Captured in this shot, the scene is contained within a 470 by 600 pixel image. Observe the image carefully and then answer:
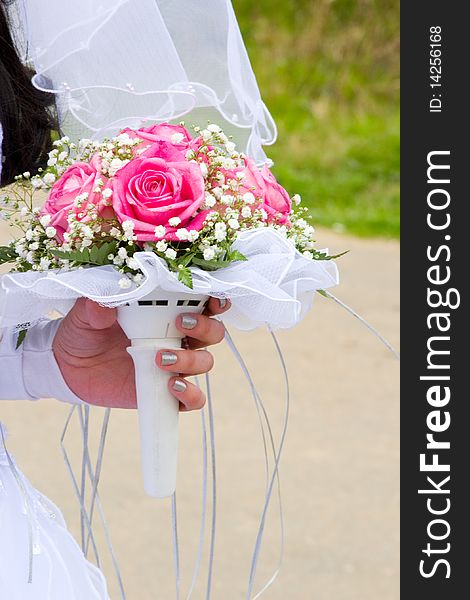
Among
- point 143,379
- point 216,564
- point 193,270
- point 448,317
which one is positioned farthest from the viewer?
point 448,317

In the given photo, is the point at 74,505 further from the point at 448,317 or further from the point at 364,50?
the point at 364,50

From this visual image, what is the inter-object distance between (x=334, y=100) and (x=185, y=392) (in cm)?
756

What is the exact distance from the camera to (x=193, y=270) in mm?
1381

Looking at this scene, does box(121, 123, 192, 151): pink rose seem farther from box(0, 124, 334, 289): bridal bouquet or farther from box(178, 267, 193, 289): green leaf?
box(178, 267, 193, 289): green leaf

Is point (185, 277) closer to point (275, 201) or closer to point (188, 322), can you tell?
point (188, 322)

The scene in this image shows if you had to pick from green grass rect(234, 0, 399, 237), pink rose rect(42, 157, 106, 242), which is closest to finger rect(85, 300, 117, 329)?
pink rose rect(42, 157, 106, 242)

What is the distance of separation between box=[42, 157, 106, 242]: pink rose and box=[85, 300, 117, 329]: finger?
0.33 ft

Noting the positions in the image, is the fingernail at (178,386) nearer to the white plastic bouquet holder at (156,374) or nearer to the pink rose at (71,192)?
the white plastic bouquet holder at (156,374)

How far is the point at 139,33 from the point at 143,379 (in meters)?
0.56

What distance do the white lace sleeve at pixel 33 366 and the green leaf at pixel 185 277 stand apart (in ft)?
1.31

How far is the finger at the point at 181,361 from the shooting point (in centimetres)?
146

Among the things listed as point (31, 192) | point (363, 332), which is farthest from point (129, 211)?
point (363, 332)

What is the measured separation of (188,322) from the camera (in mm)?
1450

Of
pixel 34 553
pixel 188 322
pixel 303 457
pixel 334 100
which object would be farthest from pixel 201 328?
pixel 334 100
